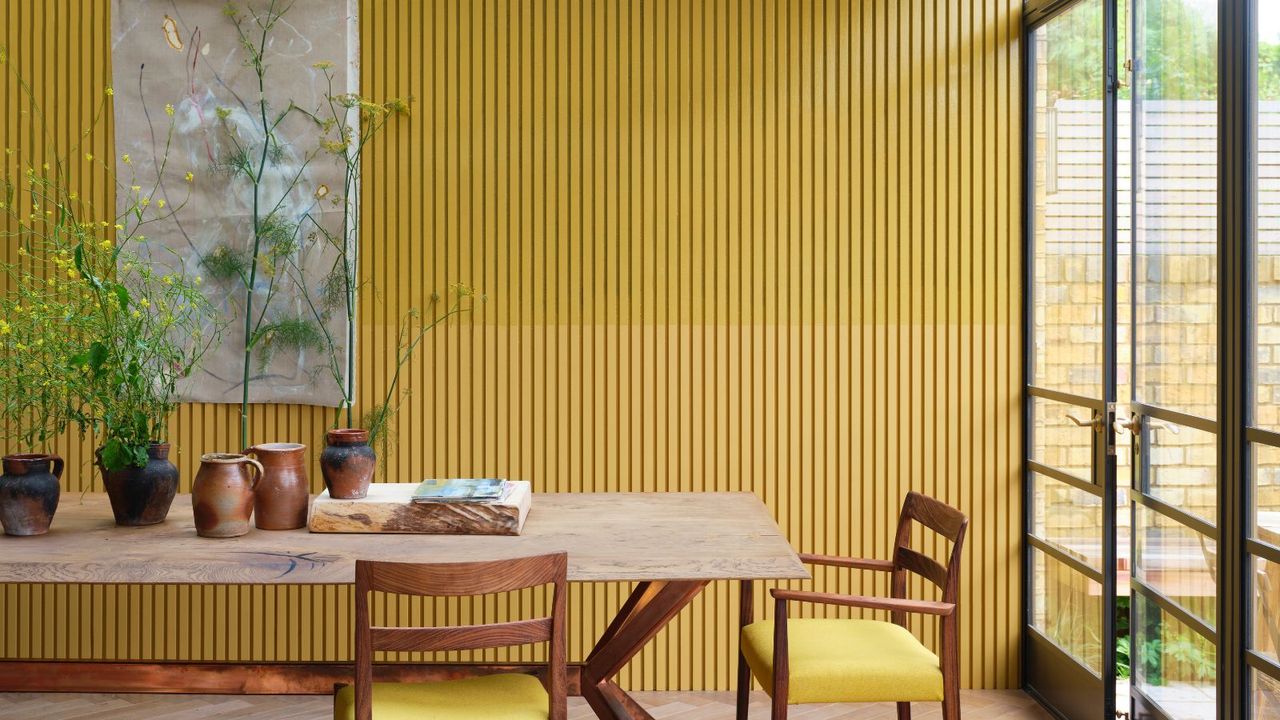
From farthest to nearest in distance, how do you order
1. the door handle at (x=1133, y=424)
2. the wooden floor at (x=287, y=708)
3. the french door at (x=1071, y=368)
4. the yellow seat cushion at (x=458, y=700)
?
the wooden floor at (x=287, y=708) → the french door at (x=1071, y=368) → the door handle at (x=1133, y=424) → the yellow seat cushion at (x=458, y=700)

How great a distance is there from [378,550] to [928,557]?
5.57ft

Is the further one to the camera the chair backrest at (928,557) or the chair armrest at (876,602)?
the chair backrest at (928,557)

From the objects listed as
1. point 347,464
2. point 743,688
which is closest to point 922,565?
point 743,688

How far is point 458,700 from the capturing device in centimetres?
280

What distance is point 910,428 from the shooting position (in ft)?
14.9

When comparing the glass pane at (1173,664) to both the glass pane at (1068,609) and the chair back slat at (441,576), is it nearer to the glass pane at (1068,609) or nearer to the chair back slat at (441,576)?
the glass pane at (1068,609)

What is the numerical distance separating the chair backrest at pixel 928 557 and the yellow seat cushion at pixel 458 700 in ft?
3.98

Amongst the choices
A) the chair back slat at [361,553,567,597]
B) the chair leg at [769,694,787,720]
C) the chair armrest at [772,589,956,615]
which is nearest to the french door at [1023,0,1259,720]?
the chair armrest at [772,589,956,615]

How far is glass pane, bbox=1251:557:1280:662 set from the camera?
2939 mm

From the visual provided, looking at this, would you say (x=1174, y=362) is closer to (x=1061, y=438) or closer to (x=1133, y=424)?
(x=1133, y=424)

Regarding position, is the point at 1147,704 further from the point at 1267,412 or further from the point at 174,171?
the point at 174,171

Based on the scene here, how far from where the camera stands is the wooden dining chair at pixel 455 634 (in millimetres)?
2502

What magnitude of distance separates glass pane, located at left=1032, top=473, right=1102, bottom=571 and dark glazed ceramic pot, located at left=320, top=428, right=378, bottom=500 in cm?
260

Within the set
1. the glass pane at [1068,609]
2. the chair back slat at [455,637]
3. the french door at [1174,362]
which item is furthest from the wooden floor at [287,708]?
the chair back slat at [455,637]
